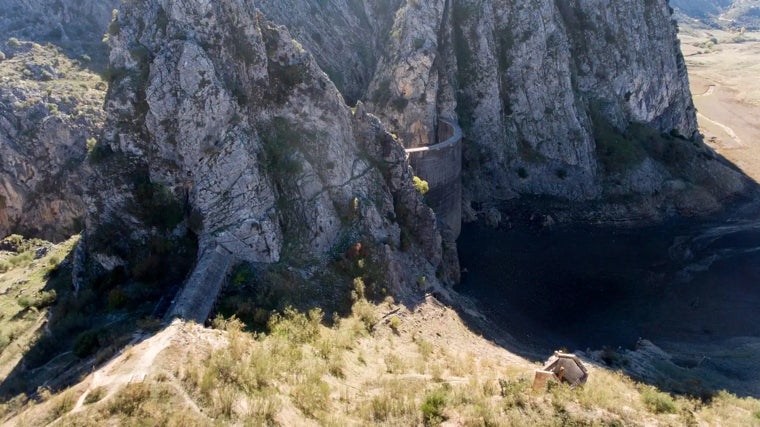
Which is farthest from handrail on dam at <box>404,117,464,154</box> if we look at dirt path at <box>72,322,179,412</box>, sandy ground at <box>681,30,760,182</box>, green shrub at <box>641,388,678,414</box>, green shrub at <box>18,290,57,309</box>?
sandy ground at <box>681,30,760,182</box>

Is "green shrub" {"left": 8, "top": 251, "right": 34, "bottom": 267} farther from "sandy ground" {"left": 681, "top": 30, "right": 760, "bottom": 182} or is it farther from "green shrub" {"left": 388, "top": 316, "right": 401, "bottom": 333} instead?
"sandy ground" {"left": 681, "top": 30, "right": 760, "bottom": 182}

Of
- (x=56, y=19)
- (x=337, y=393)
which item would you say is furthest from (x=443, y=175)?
(x=56, y=19)

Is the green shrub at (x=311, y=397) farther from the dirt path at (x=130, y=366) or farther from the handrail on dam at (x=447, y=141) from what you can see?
the handrail on dam at (x=447, y=141)

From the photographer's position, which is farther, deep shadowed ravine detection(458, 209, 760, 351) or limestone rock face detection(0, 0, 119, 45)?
limestone rock face detection(0, 0, 119, 45)

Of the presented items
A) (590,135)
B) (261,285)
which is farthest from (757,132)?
(261,285)

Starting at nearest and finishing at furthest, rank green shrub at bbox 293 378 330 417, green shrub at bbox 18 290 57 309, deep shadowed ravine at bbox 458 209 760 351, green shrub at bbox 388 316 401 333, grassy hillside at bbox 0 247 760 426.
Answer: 1. grassy hillside at bbox 0 247 760 426
2. green shrub at bbox 293 378 330 417
3. green shrub at bbox 388 316 401 333
4. green shrub at bbox 18 290 57 309
5. deep shadowed ravine at bbox 458 209 760 351

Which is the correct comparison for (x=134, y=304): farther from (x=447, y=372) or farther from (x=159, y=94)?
(x=447, y=372)

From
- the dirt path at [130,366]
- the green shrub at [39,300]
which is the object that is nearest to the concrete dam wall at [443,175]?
the green shrub at [39,300]
